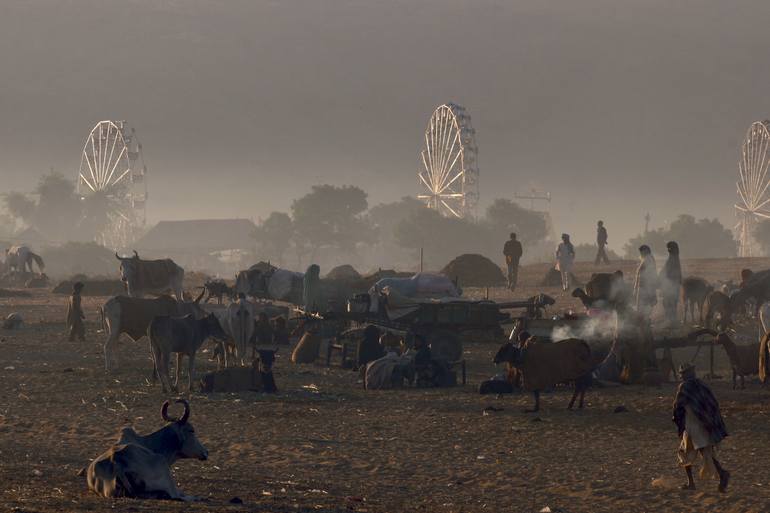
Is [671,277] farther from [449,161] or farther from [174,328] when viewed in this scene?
[449,161]

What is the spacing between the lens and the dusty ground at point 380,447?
519 inches

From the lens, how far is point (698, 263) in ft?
183

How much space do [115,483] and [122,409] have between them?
8.40 m

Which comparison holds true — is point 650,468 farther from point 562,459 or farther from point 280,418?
point 280,418

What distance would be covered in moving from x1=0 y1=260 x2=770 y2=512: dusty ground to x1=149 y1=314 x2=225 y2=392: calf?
19.4 inches

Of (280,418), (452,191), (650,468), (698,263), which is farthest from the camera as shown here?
(452,191)

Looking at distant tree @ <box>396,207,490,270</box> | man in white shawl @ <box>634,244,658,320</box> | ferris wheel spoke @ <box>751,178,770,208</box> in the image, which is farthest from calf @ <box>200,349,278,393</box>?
distant tree @ <box>396,207,490,270</box>

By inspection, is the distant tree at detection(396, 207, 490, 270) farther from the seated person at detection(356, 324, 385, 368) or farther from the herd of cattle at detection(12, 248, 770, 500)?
the seated person at detection(356, 324, 385, 368)

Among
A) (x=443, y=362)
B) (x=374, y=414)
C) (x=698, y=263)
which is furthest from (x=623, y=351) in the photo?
(x=698, y=263)

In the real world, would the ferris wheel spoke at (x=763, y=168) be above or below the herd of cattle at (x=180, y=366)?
above

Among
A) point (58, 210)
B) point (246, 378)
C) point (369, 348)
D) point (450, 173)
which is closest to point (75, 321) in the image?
point (369, 348)

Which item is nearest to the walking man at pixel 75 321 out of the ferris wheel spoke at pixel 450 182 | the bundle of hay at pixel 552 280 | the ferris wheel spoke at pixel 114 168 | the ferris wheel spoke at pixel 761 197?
the bundle of hay at pixel 552 280

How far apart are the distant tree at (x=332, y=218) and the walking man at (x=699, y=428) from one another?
14411 cm

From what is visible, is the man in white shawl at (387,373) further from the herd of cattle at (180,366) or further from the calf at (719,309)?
the calf at (719,309)
